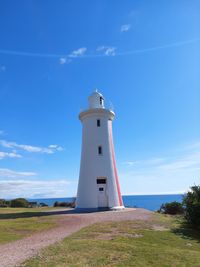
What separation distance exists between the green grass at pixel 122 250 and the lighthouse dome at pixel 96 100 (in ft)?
49.3

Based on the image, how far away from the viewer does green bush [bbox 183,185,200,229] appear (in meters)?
13.7

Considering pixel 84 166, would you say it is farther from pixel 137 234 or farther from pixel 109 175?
pixel 137 234

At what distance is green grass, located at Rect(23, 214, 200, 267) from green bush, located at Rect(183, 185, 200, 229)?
2768 mm

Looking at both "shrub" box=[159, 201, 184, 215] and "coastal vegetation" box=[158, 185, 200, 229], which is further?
"shrub" box=[159, 201, 184, 215]

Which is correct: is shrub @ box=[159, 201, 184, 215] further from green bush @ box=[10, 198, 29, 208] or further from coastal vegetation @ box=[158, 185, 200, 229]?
green bush @ box=[10, 198, 29, 208]

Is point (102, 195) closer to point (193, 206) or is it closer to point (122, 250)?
point (193, 206)

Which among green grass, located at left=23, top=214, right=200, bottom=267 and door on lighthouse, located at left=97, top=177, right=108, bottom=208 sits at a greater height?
door on lighthouse, located at left=97, top=177, right=108, bottom=208

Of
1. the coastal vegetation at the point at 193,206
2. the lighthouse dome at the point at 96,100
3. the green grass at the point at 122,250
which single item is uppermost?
the lighthouse dome at the point at 96,100

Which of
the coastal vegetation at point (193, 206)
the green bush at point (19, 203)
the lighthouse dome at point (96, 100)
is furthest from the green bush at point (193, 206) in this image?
the green bush at point (19, 203)

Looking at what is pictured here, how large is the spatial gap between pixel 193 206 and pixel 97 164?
1001 cm

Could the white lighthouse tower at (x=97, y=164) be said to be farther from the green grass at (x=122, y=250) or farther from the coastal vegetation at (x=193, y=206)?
the green grass at (x=122, y=250)

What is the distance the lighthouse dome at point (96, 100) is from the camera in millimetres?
24641

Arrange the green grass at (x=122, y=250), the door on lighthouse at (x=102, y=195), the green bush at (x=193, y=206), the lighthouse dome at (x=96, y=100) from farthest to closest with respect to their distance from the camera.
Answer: the lighthouse dome at (x=96, y=100)
the door on lighthouse at (x=102, y=195)
the green bush at (x=193, y=206)
the green grass at (x=122, y=250)

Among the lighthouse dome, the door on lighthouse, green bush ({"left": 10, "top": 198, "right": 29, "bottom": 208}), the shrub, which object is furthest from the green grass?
green bush ({"left": 10, "top": 198, "right": 29, "bottom": 208})
